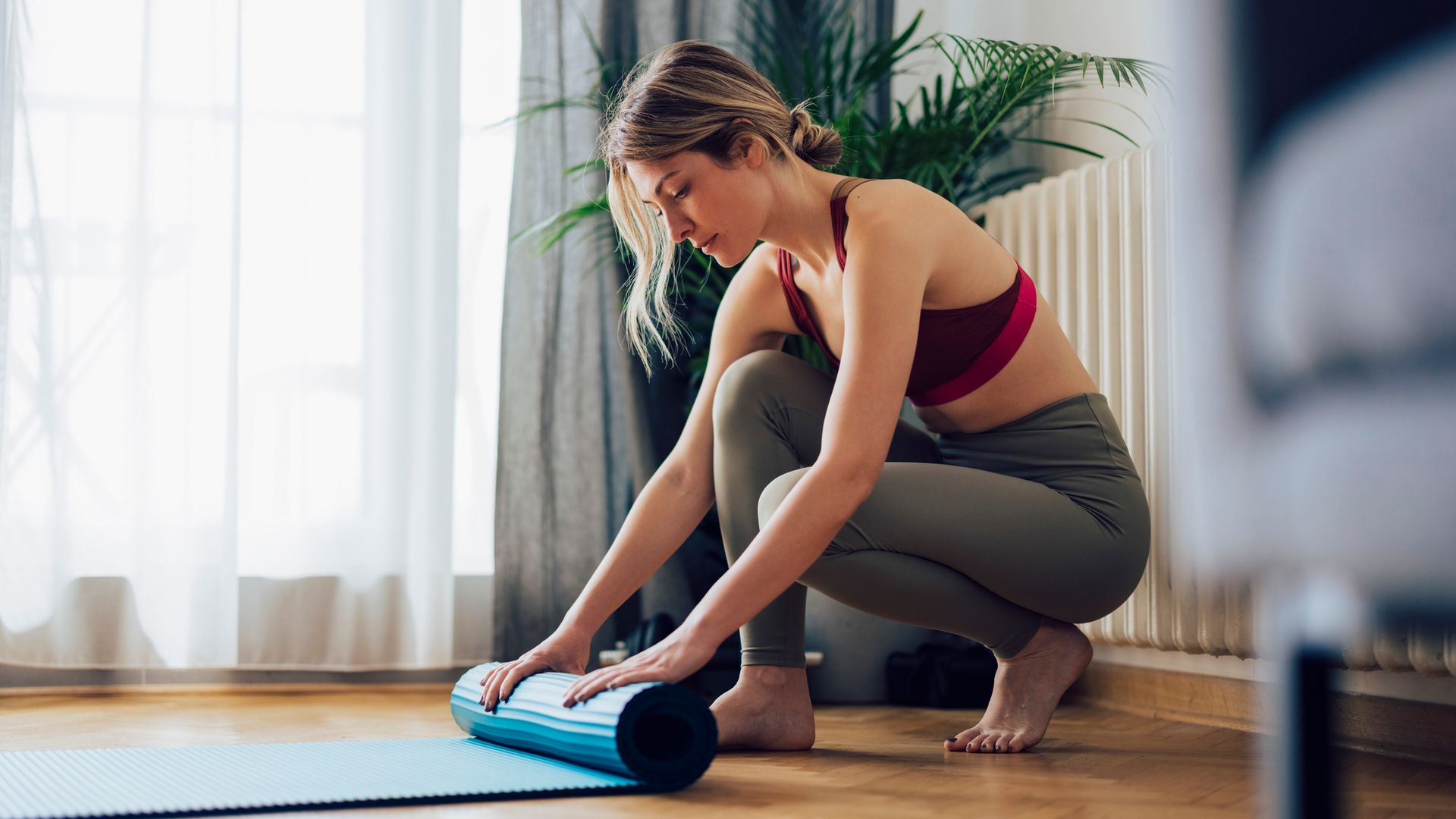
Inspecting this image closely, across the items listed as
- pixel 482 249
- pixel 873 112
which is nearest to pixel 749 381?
pixel 482 249

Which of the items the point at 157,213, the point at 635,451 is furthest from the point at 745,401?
the point at 157,213

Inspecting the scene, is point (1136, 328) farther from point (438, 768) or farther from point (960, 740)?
point (438, 768)

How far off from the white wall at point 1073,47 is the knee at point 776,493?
953 mm

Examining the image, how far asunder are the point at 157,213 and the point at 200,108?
228mm

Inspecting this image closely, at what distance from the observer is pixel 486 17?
2.55m

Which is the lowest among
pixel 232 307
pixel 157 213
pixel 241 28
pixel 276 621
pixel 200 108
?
pixel 276 621

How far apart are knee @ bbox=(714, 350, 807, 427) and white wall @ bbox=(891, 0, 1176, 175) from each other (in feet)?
2.61

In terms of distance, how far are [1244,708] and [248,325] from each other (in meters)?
1.88

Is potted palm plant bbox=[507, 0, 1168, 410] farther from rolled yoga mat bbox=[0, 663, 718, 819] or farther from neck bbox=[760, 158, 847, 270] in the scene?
rolled yoga mat bbox=[0, 663, 718, 819]

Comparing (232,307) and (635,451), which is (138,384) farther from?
(635,451)

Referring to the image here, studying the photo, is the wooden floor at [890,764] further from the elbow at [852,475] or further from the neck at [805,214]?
the neck at [805,214]

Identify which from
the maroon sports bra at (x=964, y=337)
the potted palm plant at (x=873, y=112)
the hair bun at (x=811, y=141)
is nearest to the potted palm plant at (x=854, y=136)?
the potted palm plant at (x=873, y=112)

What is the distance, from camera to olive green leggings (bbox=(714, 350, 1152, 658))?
1335 mm

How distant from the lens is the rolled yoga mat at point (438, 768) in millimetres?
978
